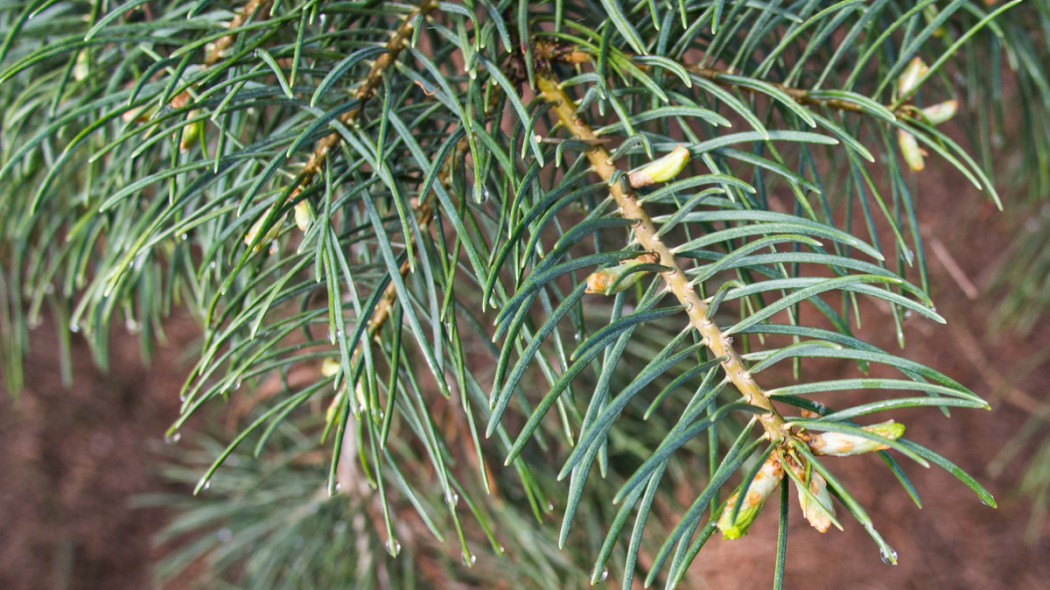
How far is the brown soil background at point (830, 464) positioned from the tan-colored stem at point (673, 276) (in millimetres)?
1058

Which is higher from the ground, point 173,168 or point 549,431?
point 173,168

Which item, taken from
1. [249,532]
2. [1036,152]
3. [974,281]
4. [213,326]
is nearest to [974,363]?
[974,281]

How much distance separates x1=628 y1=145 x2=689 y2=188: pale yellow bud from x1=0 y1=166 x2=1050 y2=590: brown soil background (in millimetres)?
1055

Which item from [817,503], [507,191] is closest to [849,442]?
[817,503]

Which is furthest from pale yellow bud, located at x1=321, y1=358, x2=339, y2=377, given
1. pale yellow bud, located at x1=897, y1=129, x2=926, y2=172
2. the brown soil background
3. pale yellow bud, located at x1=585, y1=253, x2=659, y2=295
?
the brown soil background

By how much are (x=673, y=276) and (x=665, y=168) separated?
3cm

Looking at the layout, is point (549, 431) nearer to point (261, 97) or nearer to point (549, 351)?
point (549, 351)

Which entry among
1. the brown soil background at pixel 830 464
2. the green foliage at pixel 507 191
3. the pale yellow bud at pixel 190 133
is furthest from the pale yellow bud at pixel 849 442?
the brown soil background at pixel 830 464

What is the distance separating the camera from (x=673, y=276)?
8.2 inches

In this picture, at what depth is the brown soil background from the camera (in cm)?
114

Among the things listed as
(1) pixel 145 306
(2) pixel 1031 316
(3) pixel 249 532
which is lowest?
(3) pixel 249 532

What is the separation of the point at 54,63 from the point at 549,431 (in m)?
0.42

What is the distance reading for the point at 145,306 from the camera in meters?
0.40

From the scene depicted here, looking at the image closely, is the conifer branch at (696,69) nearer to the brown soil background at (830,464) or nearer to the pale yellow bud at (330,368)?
the pale yellow bud at (330,368)
